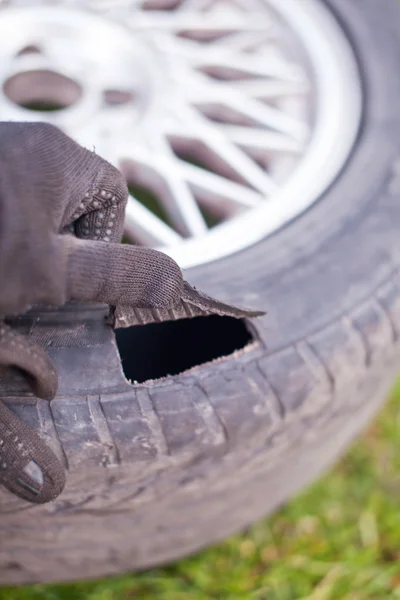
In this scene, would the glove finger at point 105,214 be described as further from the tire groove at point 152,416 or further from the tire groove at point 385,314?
the tire groove at point 385,314

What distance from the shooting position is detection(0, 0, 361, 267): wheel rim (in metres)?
1.26

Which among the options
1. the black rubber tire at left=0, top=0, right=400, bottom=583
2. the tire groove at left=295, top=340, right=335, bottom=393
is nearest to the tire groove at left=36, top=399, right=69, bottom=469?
the black rubber tire at left=0, top=0, right=400, bottom=583

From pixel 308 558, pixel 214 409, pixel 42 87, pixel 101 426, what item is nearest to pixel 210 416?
pixel 214 409

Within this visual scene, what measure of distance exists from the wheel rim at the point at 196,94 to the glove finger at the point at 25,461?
429 mm

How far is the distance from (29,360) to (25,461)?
0.16 metres

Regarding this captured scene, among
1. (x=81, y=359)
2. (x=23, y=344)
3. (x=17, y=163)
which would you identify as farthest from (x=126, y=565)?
(x=17, y=163)

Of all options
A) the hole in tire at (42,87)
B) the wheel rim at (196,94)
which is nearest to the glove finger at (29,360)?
the wheel rim at (196,94)

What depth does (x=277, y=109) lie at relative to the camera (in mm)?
1398

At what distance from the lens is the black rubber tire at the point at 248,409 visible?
91 cm

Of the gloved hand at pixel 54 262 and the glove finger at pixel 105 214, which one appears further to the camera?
the glove finger at pixel 105 214

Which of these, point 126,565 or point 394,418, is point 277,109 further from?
point 126,565

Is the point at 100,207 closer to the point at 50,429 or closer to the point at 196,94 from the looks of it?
the point at 50,429

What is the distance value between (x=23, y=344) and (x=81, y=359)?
0.17 meters

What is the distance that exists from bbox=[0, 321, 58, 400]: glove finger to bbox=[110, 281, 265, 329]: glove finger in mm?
135
